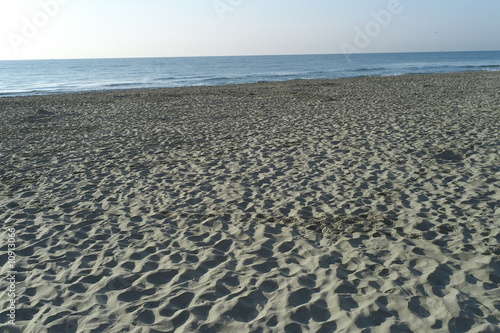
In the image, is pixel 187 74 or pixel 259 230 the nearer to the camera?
pixel 259 230

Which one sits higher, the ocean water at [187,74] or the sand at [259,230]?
the sand at [259,230]

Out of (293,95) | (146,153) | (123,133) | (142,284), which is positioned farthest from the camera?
(293,95)

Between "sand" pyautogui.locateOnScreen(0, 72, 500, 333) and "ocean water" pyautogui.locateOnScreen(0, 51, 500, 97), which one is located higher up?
"sand" pyautogui.locateOnScreen(0, 72, 500, 333)

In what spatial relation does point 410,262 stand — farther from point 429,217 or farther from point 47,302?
point 47,302

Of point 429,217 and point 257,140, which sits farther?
point 257,140

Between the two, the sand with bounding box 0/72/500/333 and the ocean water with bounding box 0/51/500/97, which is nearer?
the sand with bounding box 0/72/500/333

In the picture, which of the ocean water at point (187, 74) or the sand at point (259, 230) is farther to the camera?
the ocean water at point (187, 74)

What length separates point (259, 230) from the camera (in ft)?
15.4

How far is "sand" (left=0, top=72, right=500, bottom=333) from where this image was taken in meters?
3.20

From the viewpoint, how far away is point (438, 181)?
6.05 meters

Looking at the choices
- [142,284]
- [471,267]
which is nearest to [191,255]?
[142,284]

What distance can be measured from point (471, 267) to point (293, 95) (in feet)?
50.9

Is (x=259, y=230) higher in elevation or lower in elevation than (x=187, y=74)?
higher

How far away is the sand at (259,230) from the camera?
10.5 ft
